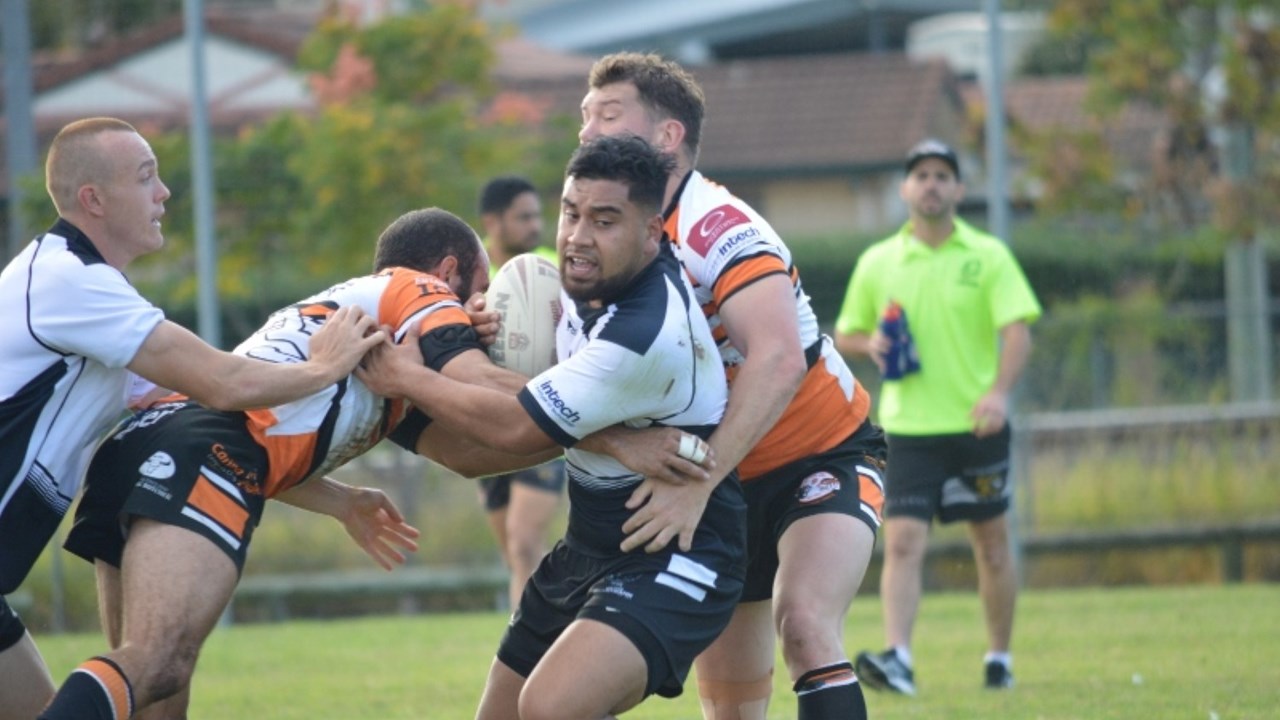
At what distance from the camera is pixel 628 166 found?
493cm

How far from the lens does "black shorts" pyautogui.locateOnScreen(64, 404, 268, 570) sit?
4984mm

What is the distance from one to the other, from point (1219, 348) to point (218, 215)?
30.7ft

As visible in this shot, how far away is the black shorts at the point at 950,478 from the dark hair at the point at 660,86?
386cm

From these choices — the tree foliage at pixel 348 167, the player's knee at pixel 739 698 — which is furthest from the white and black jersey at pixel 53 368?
the tree foliage at pixel 348 167

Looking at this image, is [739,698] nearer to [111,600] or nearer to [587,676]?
[587,676]

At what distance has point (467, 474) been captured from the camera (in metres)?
5.45

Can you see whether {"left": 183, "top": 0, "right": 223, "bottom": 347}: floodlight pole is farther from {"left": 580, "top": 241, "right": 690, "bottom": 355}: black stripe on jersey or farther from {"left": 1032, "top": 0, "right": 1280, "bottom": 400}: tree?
{"left": 580, "top": 241, "right": 690, "bottom": 355}: black stripe on jersey

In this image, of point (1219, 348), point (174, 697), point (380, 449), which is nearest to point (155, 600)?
point (174, 697)

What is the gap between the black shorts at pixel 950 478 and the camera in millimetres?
9156

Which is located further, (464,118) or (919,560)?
(464,118)

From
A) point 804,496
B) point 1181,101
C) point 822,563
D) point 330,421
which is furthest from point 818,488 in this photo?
point 1181,101

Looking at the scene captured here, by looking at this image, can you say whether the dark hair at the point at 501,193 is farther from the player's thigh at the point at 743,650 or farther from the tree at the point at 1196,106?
the tree at the point at 1196,106

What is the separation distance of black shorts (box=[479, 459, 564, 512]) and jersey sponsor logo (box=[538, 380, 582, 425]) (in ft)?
16.4

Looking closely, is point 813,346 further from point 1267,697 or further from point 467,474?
point 1267,697
